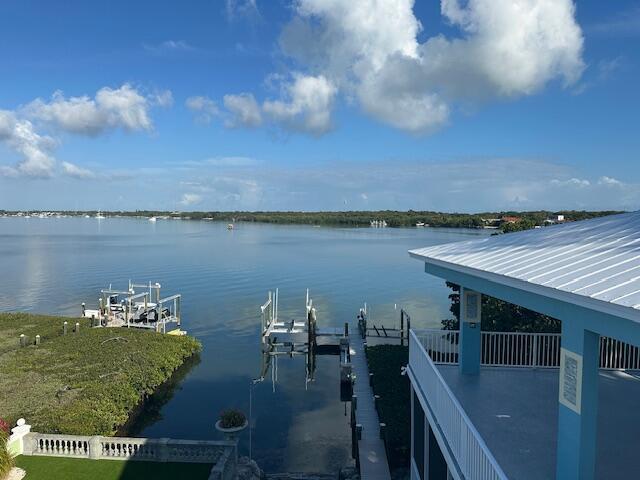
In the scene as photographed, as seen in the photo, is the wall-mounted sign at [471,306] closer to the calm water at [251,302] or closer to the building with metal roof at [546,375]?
the building with metal roof at [546,375]

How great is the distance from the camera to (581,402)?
5.27m

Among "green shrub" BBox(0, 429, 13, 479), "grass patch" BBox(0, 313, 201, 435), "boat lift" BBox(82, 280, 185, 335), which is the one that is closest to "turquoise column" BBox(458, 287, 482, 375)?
"green shrub" BBox(0, 429, 13, 479)

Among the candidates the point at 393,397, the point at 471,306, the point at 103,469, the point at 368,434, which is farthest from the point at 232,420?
the point at 471,306

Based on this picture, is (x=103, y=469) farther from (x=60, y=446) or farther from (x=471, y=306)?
(x=471, y=306)

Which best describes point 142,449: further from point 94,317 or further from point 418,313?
point 418,313

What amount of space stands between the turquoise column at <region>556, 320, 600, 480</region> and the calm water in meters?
11.7

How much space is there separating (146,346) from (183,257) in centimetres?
4858

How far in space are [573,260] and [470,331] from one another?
4545mm

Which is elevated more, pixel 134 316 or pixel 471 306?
pixel 471 306

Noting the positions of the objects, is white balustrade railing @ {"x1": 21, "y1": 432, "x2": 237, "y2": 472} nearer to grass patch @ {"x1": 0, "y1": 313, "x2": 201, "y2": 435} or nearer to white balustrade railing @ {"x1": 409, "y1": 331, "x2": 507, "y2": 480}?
grass patch @ {"x1": 0, "y1": 313, "x2": 201, "y2": 435}

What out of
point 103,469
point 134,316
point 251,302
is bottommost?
point 251,302

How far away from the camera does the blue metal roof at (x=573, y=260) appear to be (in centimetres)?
479

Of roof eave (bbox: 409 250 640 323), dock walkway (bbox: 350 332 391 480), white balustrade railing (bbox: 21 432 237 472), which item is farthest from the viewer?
dock walkway (bbox: 350 332 391 480)

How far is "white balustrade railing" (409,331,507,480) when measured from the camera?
5.49 metres
